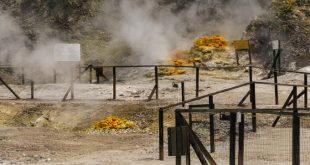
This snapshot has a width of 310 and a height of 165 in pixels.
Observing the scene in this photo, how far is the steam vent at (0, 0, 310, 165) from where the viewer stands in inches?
417

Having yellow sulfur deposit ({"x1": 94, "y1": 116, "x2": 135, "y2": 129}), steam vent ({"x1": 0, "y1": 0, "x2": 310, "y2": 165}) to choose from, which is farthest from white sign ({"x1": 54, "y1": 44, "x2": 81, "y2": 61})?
yellow sulfur deposit ({"x1": 94, "y1": 116, "x2": 135, "y2": 129})

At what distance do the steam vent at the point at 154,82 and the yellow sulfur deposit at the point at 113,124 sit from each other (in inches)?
1.2

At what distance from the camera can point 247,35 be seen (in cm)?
2839

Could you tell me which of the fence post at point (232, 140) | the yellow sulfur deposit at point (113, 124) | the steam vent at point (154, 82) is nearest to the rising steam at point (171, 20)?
the steam vent at point (154, 82)

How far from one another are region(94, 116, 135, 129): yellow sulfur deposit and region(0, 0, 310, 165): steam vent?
3 cm

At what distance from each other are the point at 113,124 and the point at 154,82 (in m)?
8.83

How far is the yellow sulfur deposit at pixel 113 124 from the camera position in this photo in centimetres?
1437

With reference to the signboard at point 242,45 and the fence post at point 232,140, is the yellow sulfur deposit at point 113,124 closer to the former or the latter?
the fence post at point 232,140

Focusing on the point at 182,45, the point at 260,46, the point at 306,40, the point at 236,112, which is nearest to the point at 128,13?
the point at 182,45

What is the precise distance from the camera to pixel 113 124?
47.3 ft

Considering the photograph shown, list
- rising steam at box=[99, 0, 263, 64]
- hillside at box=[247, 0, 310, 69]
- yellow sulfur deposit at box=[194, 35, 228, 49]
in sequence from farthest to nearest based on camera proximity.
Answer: rising steam at box=[99, 0, 263, 64] < yellow sulfur deposit at box=[194, 35, 228, 49] < hillside at box=[247, 0, 310, 69]

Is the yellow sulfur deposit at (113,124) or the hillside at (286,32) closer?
the yellow sulfur deposit at (113,124)

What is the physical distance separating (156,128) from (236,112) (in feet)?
22.8

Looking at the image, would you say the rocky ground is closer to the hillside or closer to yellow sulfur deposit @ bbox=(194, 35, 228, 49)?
the hillside
